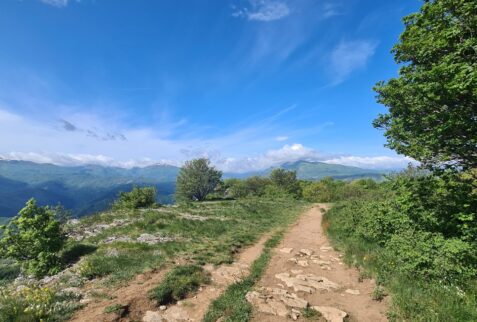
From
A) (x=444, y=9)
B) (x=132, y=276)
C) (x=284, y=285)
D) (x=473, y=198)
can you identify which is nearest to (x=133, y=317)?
(x=132, y=276)

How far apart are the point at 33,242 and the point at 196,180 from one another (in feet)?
231

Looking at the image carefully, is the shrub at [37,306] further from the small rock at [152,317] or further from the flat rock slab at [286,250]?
the flat rock slab at [286,250]

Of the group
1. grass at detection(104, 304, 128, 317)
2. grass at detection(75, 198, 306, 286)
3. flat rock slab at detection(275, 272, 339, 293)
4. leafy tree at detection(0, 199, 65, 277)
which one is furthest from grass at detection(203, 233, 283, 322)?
leafy tree at detection(0, 199, 65, 277)

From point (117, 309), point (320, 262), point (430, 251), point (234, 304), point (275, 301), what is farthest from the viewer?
point (320, 262)

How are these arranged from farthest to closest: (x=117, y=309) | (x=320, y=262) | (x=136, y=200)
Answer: (x=136, y=200), (x=320, y=262), (x=117, y=309)

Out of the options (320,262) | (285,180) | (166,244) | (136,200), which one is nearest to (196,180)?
(136,200)

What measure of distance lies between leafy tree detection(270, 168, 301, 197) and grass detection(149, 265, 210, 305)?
341 feet

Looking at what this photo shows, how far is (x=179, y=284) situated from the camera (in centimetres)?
1087

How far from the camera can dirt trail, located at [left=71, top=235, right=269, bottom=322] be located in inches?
338

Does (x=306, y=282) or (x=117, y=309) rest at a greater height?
(x=117, y=309)

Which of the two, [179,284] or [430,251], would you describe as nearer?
[430,251]

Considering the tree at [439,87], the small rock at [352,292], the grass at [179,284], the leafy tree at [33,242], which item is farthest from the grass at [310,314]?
the leafy tree at [33,242]

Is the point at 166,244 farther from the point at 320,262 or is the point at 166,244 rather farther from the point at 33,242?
the point at 320,262

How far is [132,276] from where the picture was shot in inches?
478
